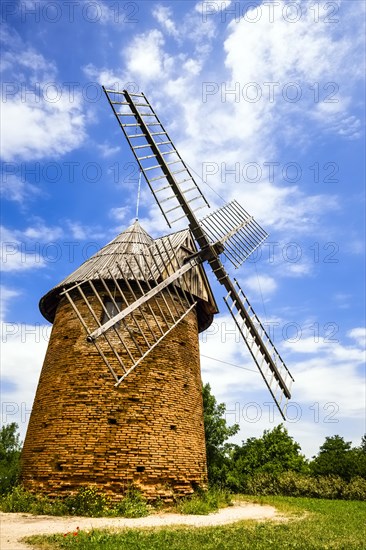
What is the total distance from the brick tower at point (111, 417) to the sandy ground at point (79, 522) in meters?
0.98

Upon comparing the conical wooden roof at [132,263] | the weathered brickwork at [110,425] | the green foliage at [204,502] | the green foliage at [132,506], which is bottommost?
the green foliage at [204,502]

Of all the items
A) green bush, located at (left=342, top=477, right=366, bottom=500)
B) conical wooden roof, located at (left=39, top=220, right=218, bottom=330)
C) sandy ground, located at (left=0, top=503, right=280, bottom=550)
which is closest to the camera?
sandy ground, located at (left=0, top=503, right=280, bottom=550)

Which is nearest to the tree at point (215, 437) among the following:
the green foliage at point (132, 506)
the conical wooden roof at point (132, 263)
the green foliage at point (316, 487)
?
the green foliage at point (316, 487)

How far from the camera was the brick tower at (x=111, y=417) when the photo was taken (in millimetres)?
8508

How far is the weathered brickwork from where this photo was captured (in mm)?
8492

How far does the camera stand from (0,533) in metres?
5.71

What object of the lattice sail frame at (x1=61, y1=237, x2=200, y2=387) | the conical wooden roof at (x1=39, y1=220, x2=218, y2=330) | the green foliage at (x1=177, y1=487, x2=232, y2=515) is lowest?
the green foliage at (x1=177, y1=487, x2=232, y2=515)

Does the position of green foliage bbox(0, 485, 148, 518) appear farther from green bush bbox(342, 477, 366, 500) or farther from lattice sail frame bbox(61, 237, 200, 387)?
green bush bbox(342, 477, 366, 500)

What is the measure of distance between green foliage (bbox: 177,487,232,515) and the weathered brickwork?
26 cm

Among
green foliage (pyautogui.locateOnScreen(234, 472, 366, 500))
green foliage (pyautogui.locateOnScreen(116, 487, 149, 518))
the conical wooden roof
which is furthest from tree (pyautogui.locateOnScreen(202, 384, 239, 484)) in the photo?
green foliage (pyautogui.locateOnScreen(116, 487, 149, 518))

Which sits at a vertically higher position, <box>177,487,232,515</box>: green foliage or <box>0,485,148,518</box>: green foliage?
<box>0,485,148,518</box>: green foliage

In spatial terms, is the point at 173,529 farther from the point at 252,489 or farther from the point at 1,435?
the point at 1,435

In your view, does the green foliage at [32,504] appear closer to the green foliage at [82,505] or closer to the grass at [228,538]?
the green foliage at [82,505]

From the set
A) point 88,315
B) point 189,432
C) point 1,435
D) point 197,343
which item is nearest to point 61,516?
point 189,432
